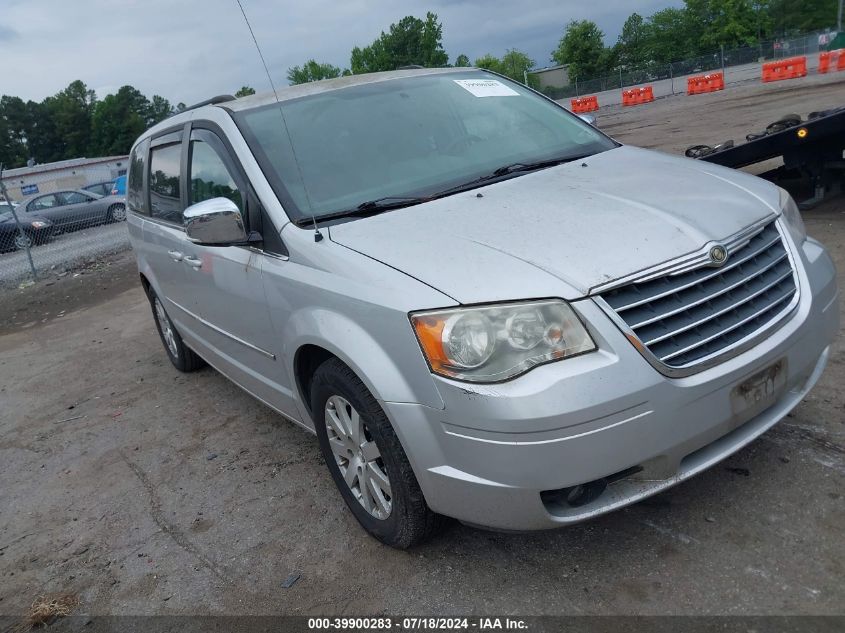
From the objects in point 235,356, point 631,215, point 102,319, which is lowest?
point 102,319

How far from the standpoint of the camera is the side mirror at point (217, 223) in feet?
10.1

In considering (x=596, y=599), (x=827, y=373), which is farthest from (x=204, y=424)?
(x=827, y=373)

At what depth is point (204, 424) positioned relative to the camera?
15.4 ft

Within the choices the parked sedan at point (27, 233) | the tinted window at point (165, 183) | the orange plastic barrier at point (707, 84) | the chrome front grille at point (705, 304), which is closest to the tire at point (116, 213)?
the parked sedan at point (27, 233)

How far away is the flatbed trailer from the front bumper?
4398 millimetres

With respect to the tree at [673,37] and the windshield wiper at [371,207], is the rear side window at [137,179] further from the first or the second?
the tree at [673,37]

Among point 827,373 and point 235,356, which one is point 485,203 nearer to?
point 235,356

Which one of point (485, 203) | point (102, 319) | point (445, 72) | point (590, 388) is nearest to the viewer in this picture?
point (590, 388)

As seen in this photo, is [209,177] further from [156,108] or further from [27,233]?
[156,108]

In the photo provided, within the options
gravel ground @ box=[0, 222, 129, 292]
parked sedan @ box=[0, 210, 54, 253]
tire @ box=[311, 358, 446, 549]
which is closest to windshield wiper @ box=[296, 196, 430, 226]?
tire @ box=[311, 358, 446, 549]

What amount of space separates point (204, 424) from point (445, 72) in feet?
8.80

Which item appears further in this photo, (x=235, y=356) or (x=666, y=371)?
(x=235, y=356)

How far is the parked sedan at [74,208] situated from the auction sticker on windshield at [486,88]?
18195 mm

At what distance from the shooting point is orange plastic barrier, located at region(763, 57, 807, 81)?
29.9 m
